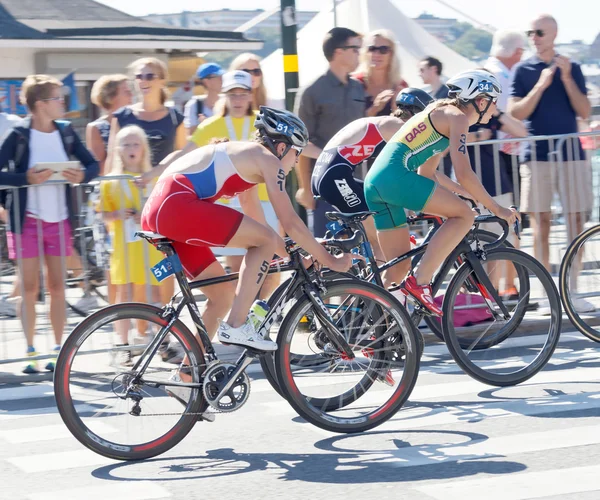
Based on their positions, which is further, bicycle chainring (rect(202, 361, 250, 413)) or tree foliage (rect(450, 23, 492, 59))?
tree foliage (rect(450, 23, 492, 59))

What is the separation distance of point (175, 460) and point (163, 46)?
17393 mm

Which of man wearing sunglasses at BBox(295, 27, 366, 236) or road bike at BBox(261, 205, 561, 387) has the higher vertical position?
man wearing sunglasses at BBox(295, 27, 366, 236)

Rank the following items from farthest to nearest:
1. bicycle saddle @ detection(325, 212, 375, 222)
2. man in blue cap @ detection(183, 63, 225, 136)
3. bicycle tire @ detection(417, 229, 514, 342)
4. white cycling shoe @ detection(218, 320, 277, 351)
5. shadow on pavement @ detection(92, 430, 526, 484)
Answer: man in blue cap @ detection(183, 63, 225, 136) < bicycle tire @ detection(417, 229, 514, 342) < bicycle saddle @ detection(325, 212, 375, 222) < white cycling shoe @ detection(218, 320, 277, 351) < shadow on pavement @ detection(92, 430, 526, 484)

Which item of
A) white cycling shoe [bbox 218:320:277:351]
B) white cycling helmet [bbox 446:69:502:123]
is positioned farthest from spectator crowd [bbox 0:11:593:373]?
white cycling shoe [bbox 218:320:277:351]

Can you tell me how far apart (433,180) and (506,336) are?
1116 millimetres

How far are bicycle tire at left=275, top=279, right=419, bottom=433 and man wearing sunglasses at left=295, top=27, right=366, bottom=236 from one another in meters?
3.06

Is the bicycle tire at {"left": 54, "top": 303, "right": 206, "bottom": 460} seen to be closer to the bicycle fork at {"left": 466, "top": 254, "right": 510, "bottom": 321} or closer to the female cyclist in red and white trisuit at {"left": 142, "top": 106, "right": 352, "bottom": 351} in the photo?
the female cyclist in red and white trisuit at {"left": 142, "top": 106, "right": 352, "bottom": 351}

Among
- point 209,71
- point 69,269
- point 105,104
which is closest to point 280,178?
point 69,269

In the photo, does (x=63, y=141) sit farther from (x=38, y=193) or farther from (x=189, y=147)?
(x=189, y=147)

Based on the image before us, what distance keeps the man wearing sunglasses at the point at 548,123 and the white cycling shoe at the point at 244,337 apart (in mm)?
4185

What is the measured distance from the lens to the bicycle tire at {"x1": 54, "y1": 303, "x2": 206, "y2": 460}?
5.87 m

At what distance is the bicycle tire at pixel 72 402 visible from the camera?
5871 mm

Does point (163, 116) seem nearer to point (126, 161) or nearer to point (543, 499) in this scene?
point (126, 161)

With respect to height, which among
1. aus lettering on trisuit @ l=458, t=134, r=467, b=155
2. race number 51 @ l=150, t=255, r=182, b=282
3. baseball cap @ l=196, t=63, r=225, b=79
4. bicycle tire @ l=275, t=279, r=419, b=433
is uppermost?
baseball cap @ l=196, t=63, r=225, b=79
